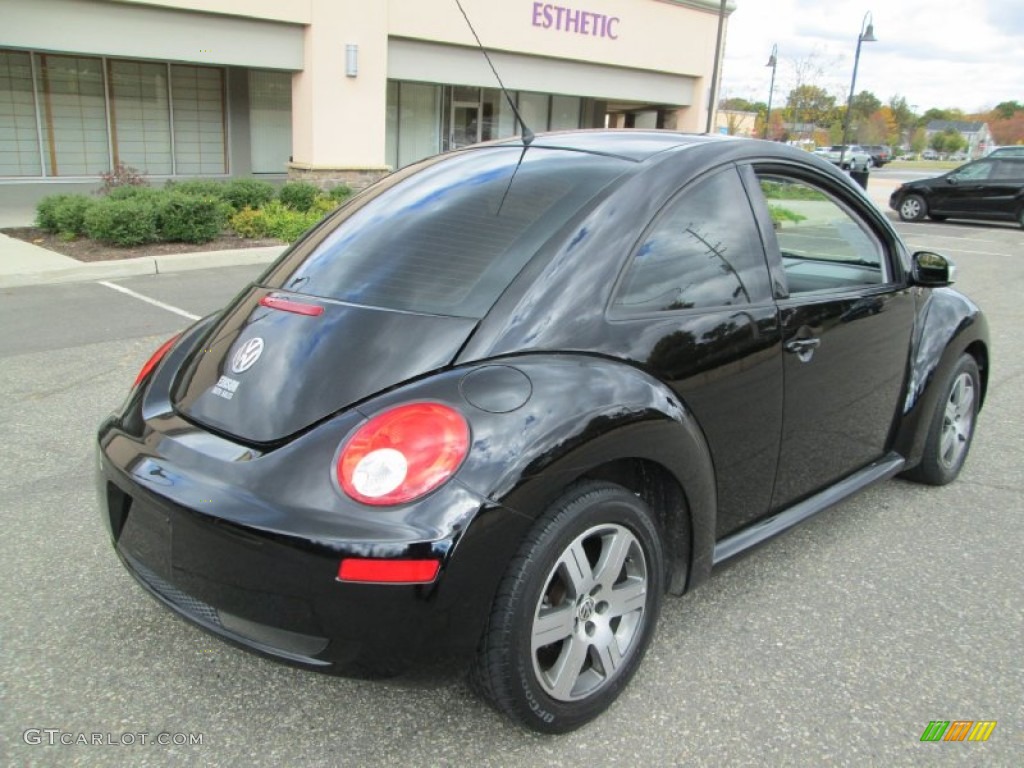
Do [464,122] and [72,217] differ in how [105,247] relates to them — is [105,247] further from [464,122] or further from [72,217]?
[464,122]

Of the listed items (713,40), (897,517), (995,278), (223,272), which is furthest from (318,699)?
(713,40)

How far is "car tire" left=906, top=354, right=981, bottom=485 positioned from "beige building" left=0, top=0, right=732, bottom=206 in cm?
1307

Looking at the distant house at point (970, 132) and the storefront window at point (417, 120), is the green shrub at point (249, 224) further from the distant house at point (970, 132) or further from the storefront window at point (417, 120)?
the distant house at point (970, 132)

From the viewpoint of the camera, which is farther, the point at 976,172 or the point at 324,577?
the point at 976,172

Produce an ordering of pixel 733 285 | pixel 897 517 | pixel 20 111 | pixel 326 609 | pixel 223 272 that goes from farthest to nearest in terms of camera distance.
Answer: pixel 20 111 < pixel 223 272 < pixel 897 517 < pixel 733 285 < pixel 326 609

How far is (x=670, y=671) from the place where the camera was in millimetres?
2600

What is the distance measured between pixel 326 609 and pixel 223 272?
8551mm

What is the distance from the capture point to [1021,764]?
2258mm

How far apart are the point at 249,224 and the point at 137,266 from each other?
2.47 m

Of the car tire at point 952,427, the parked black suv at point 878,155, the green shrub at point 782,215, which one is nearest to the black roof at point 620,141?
the green shrub at point 782,215

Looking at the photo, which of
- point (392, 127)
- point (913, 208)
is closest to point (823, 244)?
point (392, 127)

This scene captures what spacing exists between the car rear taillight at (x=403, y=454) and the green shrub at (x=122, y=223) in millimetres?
9464

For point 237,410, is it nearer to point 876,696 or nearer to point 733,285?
point 733,285

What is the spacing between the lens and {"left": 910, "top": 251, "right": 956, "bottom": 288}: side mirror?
11.5ft
